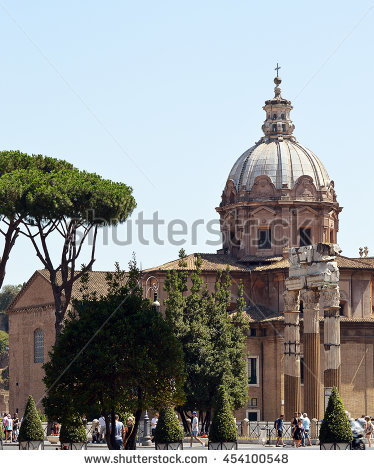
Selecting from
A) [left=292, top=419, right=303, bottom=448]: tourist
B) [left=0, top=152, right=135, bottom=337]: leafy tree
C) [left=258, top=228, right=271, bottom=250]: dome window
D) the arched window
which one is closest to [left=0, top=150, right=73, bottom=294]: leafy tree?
Answer: [left=0, top=152, right=135, bottom=337]: leafy tree

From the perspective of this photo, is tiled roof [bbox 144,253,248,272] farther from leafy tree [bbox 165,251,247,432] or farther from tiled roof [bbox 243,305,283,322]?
leafy tree [bbox 165,251,247,432]

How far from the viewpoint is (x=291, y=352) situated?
4862 centimetres

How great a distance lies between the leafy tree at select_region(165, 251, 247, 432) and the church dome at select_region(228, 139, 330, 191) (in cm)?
1748

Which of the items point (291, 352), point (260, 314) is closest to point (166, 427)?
point (291, 352)

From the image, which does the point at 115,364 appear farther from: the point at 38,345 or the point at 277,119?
the point at 38,345

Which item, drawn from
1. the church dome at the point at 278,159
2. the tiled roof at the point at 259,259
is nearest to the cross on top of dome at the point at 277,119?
the church dome at the point at 278,159

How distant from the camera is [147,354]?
29.5 metres

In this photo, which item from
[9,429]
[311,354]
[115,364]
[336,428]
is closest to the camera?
[115,364]

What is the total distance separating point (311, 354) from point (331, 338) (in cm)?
203

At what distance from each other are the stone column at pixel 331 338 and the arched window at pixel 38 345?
32319mm

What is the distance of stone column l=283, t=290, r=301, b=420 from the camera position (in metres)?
48.5

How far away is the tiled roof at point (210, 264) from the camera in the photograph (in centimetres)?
6328
